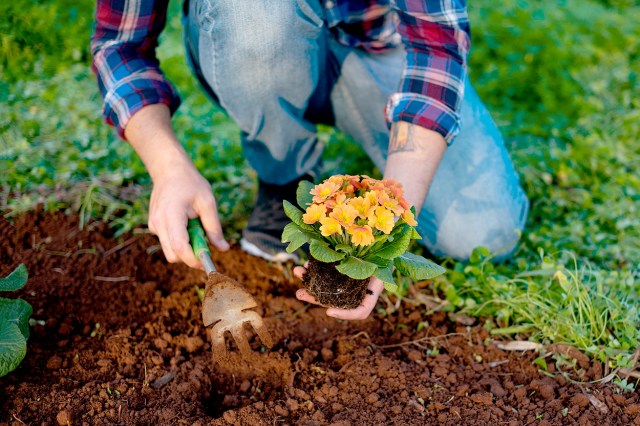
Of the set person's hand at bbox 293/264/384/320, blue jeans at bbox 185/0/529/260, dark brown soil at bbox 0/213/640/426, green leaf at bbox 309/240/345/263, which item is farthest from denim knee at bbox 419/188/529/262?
green leaf at bbox 309/240/345/263

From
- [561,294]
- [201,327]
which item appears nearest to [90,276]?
[201,327]

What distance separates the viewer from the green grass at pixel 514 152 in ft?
7.29

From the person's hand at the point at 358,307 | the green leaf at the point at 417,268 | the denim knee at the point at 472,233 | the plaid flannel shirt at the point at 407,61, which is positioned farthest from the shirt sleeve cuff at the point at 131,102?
the denim knee at the point at 472,233

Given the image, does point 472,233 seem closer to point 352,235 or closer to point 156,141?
point 352,235

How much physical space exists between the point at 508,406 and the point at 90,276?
1.57 metres

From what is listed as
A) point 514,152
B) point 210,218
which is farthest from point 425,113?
point 514,152

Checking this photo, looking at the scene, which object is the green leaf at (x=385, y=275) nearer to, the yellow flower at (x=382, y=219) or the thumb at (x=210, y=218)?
the yellow flower at (x=382, y=219)

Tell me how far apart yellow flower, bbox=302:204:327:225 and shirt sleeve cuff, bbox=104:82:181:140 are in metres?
0.78

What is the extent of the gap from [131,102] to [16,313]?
775 mm

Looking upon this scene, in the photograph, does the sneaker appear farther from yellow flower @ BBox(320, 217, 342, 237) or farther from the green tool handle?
yellow flower @ BBox(320, 217, 342, 237)

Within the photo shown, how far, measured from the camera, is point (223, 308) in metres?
1.81

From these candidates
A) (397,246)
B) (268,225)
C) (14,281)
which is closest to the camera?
(397,246)

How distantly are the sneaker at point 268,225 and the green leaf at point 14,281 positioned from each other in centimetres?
90

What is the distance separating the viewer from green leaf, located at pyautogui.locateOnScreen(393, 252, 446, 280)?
69.3 inches
